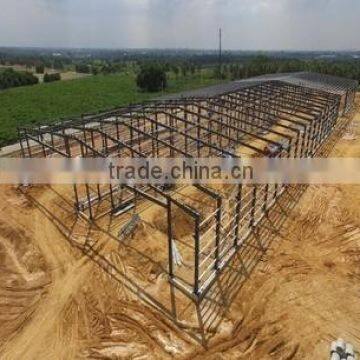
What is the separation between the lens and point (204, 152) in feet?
67.2

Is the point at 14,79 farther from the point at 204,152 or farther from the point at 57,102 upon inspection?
the point at 204,152

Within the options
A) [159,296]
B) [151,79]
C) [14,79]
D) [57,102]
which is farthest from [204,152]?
[14,79]

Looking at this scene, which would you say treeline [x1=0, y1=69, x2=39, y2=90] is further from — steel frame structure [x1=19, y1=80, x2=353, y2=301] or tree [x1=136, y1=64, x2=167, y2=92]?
steel frame structure [x1=19, y1=80, x2=353, y2=301]

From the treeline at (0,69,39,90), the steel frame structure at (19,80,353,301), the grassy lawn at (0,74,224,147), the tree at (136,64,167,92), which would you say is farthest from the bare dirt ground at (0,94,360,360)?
the treeline at (0,69,39,90)

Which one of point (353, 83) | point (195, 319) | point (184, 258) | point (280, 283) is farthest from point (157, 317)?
point (353, 83)

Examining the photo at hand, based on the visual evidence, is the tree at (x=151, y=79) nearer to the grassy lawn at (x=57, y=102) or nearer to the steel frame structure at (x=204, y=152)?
the grassy lawn at (x=57, y=102)

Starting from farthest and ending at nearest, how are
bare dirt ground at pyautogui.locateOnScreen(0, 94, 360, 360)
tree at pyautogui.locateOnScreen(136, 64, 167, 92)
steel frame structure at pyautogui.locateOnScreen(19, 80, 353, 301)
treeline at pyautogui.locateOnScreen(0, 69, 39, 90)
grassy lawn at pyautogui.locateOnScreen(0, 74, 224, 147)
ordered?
treeline at pyautogui.locateOnScreen(0, 69, 39, 90) < tree at pyautogui.locateOnScreen(136, 64, 167, 92) < grassy lawn at pyautogui.locateOnScreen(0, 74, 224, 147) < steel frame structure at pyautogui.locateOnScreen(19, 80, 353, 301) < bare dirt ground at pyautogui.locateOnScreen(0, 94, 360, 360)

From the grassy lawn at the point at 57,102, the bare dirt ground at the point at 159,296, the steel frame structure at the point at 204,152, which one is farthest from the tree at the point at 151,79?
the bare dirt ground at the point at 159,296

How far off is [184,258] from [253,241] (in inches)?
111

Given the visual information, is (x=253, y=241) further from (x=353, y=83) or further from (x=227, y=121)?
(x=353, y=83)

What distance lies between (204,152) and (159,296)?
39.7ft

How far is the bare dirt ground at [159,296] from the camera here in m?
8.33

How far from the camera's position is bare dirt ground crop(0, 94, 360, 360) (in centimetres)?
833

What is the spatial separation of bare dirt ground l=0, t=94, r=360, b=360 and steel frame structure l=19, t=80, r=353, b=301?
683mm
